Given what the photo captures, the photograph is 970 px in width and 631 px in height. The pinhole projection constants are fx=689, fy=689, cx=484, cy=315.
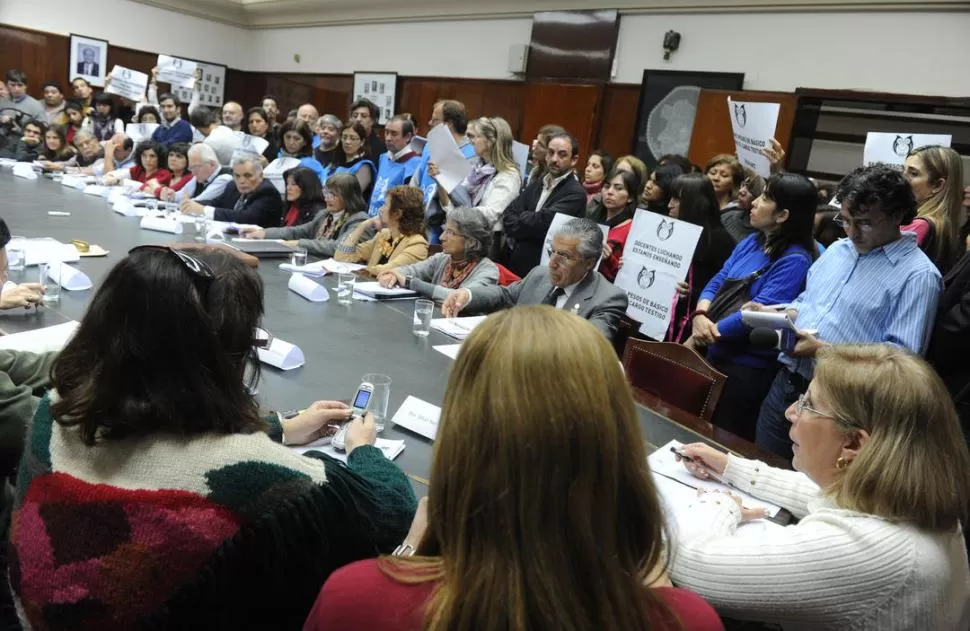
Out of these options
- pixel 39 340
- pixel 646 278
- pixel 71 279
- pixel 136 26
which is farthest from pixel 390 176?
pixel 136 26

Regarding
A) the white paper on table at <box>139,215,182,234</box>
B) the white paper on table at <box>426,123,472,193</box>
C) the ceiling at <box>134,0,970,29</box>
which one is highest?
the ceiling at <box>134,0,970,29</box>

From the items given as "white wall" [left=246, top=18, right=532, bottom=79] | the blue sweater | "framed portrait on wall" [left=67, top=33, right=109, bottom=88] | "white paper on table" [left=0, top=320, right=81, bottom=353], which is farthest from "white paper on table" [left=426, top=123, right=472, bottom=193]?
"framed portrait on wall" [left=67, top=33, right=109, bottom=88]

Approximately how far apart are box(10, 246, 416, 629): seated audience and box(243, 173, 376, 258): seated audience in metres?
3.23

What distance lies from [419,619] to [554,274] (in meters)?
2.28

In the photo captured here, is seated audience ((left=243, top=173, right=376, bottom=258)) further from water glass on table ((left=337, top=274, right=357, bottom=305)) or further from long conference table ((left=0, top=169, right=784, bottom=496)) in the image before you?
water glass on table ((left=337, top=274, right=357, bottom=305))

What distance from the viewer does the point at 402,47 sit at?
919 cm

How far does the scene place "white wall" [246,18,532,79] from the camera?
312 inches

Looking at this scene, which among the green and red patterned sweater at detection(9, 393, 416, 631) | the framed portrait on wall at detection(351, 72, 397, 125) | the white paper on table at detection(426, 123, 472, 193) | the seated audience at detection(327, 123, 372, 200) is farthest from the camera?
the framed portrait on wall at detection(351, 72, 397, 125)

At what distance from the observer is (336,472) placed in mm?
1178

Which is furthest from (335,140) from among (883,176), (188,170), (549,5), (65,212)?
(883,176)

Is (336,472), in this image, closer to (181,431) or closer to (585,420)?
(181,431)

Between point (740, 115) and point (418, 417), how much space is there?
9.84 feet

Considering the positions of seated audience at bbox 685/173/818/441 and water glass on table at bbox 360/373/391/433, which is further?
seated audience at bbox 685/173/818/441

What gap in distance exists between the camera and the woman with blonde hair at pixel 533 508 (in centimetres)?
73
